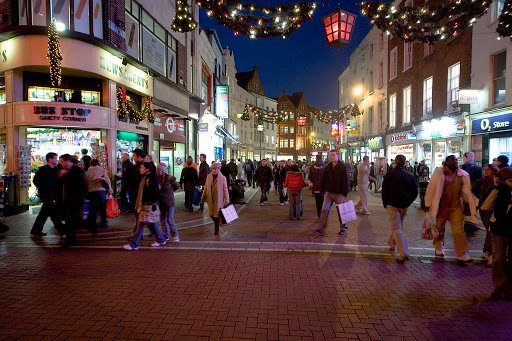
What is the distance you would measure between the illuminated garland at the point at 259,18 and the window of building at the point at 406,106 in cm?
1638

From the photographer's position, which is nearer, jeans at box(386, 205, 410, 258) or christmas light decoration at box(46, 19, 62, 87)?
jeans at box(386, 205, 410, 258)

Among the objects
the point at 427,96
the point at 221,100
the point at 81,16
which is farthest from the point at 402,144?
the point at 81,16

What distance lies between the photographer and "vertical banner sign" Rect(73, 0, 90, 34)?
1230 centimetres

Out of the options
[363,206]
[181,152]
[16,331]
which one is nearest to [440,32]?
[363,206]

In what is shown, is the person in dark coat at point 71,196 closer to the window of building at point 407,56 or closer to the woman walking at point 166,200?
the woman walking at point 166,200

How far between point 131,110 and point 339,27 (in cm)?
859

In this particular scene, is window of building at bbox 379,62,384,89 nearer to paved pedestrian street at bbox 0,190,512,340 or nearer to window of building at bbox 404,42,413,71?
window of building at bbox 404,42,413,71

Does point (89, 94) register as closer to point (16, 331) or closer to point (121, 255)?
point (121, 255)

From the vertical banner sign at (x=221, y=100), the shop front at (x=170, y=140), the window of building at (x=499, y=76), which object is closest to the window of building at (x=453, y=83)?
the window of building at (x=499, y=76)

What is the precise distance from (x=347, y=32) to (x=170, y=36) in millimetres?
11851

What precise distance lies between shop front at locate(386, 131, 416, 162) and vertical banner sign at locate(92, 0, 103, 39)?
1806cm

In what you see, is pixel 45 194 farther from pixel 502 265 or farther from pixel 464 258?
pixel 502 265

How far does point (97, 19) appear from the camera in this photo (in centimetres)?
1308

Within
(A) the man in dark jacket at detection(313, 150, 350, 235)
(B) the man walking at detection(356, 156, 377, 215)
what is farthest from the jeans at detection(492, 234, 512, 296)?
(B) the man walking at detection(356, 156, 377, 215)
